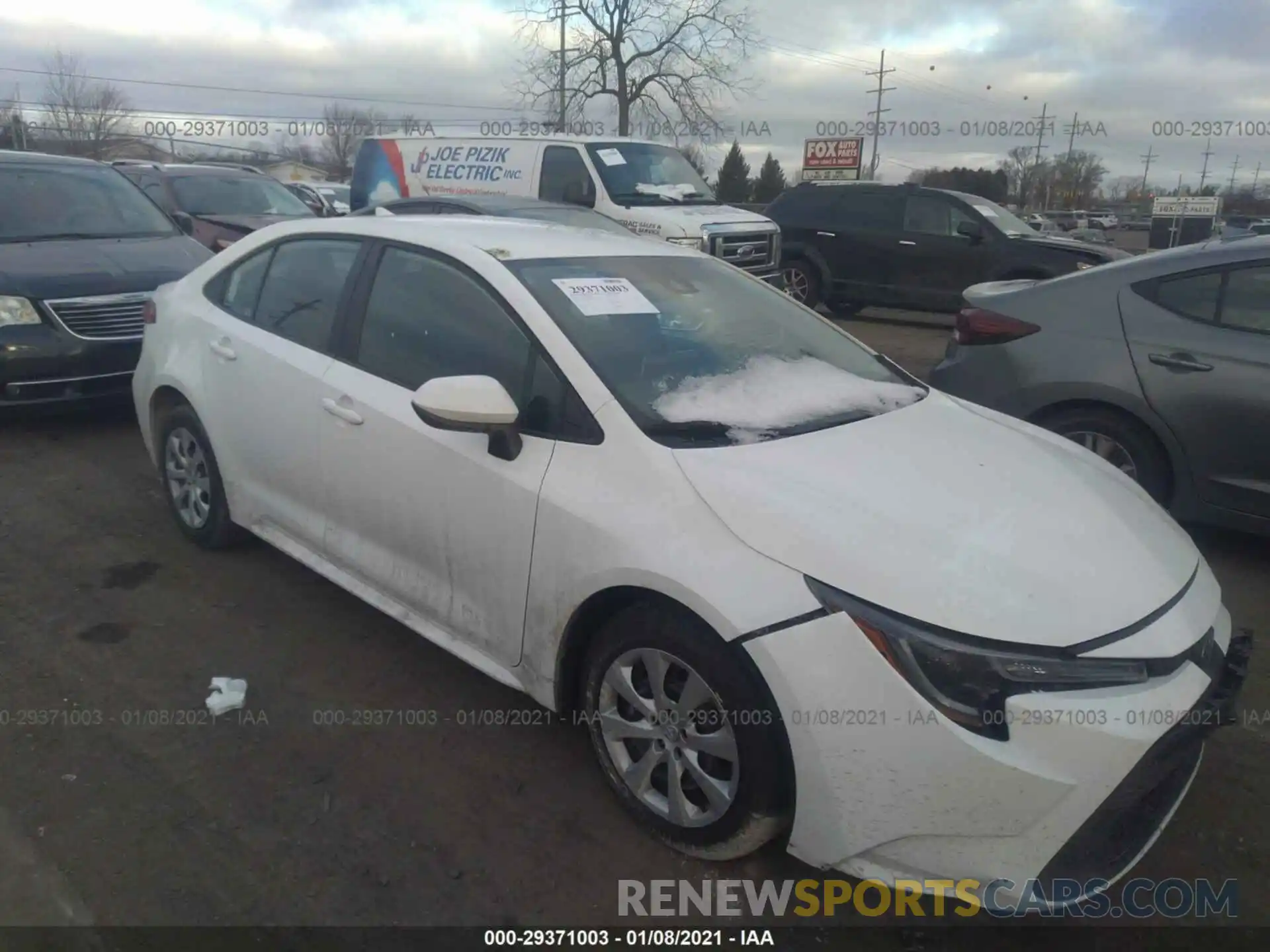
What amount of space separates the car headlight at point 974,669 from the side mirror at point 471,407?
116 centimetres

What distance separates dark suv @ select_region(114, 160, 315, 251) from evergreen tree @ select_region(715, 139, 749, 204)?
34.9 m

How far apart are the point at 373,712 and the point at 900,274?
402 inches

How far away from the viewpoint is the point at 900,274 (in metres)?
11.9

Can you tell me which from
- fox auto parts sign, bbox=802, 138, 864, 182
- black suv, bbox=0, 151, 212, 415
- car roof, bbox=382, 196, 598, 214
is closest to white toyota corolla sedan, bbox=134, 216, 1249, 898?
black suv, bbox=0, 151, 212, 415

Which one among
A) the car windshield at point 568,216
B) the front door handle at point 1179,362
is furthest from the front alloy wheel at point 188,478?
the car windshield at point 568,216

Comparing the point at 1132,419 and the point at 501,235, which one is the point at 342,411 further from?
the point at 1132,419

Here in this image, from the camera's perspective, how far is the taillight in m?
4.92

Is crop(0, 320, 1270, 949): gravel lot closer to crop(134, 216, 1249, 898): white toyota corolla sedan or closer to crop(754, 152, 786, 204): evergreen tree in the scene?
crop(134, 216, 1249, 898): white toyota corolla sedan

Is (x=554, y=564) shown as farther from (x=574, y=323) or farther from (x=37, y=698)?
(x=37, y=698)

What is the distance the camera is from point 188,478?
4367mm

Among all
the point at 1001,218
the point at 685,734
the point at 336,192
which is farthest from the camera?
the point at 336,192

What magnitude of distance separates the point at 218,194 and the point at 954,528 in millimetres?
10610

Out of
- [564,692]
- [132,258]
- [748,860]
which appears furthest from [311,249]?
[132,258]

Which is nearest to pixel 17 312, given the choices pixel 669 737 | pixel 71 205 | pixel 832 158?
pixel 71 205
